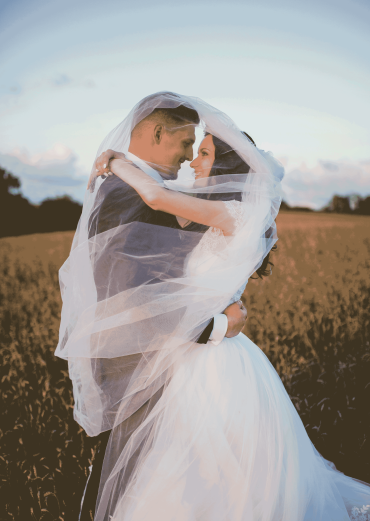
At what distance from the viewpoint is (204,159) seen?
2.25m

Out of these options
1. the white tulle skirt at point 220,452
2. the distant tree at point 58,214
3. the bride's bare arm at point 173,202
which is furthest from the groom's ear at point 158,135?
the distant tree at point 58,214

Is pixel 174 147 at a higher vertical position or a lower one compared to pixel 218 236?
higher

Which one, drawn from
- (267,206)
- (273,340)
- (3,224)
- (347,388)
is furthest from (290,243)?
(3,224)

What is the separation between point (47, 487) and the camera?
9.32 feet

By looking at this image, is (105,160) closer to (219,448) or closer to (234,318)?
(234,318)

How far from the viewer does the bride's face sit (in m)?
2.21

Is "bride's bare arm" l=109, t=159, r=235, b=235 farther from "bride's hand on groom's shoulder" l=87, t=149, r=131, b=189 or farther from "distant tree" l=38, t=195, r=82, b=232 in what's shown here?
"distant tree" l=38, t=195, r=82, b=232

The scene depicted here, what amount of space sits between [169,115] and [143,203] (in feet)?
1.82

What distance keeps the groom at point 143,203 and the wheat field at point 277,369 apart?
142cm

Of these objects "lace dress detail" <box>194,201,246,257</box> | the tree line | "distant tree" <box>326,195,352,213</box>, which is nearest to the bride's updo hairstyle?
"lace dress detail" <box>194,201,246,257</box>

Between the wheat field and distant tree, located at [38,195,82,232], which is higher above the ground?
distant tree, located at [38,195,82,232]

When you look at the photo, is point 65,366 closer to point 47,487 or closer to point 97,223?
point 47,487

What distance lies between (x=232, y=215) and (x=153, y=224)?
18.2 inches

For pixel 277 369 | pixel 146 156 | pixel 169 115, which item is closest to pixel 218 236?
pixel 146 156
